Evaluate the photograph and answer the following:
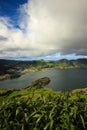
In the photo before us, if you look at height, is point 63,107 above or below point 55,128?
above

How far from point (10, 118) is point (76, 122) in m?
5.61

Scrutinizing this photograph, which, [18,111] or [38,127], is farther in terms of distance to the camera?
[18,111]

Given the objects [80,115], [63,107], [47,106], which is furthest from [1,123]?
[80,115]

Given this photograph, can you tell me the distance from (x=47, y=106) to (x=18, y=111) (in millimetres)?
2605

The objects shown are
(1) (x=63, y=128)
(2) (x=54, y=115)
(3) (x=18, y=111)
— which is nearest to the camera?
(1) (x=63, y=128)

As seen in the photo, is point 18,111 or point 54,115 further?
point 18,111

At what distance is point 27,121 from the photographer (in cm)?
1438

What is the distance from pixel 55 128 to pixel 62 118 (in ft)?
3.31

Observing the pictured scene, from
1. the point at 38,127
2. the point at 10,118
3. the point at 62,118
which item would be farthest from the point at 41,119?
the point at 10,118

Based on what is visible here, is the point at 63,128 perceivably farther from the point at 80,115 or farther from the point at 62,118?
the point at 80,115

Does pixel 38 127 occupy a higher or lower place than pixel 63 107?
lower

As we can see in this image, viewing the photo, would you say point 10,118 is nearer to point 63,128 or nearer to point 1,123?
point 1,123

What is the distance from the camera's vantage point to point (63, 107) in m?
15.4

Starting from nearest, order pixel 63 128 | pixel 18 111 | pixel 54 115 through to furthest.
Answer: pixel 63 128 < pixel 54 115 < pixel 18 111
